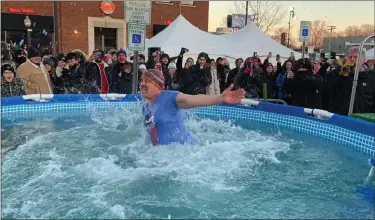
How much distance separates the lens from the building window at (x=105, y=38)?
24766mm

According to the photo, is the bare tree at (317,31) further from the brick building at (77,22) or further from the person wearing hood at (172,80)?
the person wearing hood at (172,80)

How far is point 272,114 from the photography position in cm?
771

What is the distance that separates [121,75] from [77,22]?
1622 centimetres

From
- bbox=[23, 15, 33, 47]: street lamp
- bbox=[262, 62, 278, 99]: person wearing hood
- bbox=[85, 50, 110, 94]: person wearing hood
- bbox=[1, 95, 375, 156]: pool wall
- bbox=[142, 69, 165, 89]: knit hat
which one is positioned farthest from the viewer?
bbox=[23, 15, 33, 47]: street lamp

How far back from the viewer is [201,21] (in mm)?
28609

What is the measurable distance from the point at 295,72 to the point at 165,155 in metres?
4.27

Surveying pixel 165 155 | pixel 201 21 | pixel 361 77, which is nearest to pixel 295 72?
pixel 361 77

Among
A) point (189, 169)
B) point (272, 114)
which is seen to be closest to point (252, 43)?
point (272, 114)

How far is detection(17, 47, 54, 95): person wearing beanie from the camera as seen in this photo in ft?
24.1

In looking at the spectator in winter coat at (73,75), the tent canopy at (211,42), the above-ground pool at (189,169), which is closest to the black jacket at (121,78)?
the spectator in winter coat at (73,75)

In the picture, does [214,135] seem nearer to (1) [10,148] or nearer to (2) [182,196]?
(2) [182,196]

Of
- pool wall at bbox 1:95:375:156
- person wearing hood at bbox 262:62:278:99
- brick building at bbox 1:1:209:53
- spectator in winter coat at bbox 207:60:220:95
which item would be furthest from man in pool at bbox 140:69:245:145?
brick building at bbox 1:1:209:53

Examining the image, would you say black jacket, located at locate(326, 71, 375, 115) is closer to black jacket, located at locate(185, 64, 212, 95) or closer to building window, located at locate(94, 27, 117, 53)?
black jacket, located at locate(185, 64, 212, 95)

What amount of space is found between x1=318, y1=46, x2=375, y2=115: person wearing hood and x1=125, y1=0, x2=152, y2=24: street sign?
3.87m
